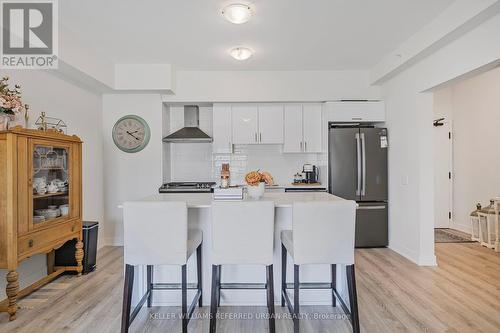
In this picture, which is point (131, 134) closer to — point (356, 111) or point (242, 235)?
point (242, 235)

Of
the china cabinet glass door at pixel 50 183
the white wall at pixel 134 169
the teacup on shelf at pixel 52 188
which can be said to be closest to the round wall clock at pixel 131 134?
the white wall at pixel 134 169

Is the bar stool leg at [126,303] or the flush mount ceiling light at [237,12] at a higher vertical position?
the flush mount ceiling light at [237,12]

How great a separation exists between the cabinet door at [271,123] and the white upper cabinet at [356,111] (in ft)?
2.51

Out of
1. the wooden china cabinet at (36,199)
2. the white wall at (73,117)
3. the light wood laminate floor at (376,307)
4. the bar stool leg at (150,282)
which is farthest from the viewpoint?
the white wall at (73,117)

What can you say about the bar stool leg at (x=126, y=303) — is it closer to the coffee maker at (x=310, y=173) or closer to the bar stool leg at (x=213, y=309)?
the bar stool leg at (x=213, y=309)

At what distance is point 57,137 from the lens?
9.95 ft

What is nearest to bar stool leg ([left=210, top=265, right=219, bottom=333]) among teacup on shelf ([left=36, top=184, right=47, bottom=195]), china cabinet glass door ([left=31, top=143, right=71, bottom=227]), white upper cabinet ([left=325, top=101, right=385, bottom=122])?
china cabinet glass door ([left=31, top=143, right=71, bottom=227])

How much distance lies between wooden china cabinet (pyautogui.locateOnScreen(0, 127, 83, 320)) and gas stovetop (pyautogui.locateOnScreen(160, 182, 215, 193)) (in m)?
1.35

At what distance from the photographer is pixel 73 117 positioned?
3943 mm

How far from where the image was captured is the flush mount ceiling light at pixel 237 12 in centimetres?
268

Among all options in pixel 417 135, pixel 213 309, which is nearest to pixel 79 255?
pixel 213 309

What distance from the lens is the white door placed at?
5598 millimetres

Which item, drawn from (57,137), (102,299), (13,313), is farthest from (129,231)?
(57,137)

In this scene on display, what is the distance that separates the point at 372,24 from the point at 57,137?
3442 mm
